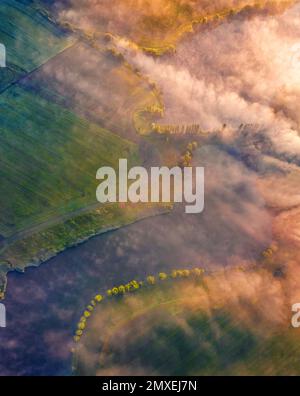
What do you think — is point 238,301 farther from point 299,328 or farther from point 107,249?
point 107,249

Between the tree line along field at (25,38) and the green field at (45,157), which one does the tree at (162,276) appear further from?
the tree line along field at (25,38)

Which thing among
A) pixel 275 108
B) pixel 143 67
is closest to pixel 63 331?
pixel 143 67

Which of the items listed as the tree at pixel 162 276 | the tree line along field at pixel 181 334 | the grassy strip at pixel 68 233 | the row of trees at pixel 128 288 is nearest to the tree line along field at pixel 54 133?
the grassy strip at pixel 68 233

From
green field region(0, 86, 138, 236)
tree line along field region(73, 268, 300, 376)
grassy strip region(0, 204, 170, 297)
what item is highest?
green field region(0, 86, 138, 236)

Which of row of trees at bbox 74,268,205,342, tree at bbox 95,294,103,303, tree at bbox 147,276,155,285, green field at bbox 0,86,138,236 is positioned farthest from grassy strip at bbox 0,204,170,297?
tree at bbox 147,276,155,285

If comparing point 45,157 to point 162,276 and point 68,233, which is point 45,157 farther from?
point 162,276

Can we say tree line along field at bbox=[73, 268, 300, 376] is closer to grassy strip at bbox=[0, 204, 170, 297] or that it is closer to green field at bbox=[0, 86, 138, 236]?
grassy strip at bbox=[0, 204, 170, 297]

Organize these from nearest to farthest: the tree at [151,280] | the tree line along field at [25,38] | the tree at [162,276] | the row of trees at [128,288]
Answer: the row of trees at [128,288] → the tree at [151,280] → the tree at [162,276] → the tree line along field at [25,38]

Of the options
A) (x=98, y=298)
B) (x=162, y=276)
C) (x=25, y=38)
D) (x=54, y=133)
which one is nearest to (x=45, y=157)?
(x=54, y=133)

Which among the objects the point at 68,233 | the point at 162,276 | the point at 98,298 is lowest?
the point at 98,298

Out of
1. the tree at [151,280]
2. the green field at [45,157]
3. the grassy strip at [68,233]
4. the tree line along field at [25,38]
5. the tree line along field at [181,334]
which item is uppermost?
the tree line along field at [25,38]

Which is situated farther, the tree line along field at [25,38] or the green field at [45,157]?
the tree line along field at [25,38]
